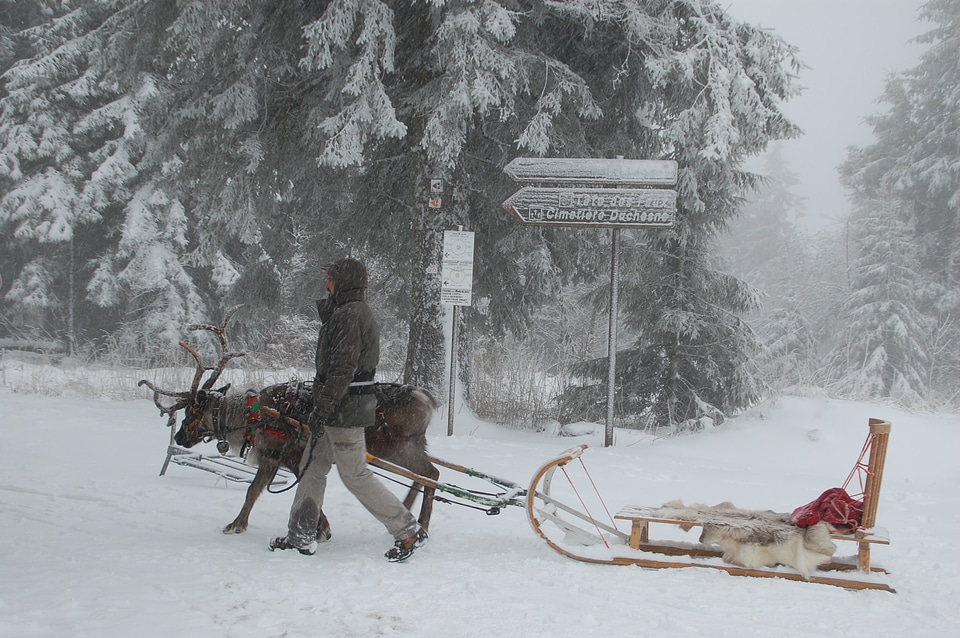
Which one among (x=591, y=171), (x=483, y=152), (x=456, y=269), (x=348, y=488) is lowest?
(x=348, y=488)

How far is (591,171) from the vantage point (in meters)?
8.39

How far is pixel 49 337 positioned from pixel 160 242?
5.35 metres

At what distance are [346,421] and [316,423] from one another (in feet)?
0.63

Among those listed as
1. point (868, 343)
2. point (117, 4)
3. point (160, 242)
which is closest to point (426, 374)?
point (117, 4)

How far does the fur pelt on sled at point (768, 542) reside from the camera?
413 centimetres

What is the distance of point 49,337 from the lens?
71.1 ft

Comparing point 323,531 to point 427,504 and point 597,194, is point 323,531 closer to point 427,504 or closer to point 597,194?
point 427,504

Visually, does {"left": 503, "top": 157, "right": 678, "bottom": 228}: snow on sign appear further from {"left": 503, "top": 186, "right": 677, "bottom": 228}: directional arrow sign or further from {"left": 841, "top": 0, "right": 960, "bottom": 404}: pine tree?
{"left": 841, "top": 0, "right": 960, "bottom": 404}: pine tree

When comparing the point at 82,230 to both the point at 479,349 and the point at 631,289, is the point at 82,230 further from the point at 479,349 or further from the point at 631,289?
the point at 631,289

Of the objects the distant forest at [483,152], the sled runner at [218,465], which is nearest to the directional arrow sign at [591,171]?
the distant forest at [483,152]

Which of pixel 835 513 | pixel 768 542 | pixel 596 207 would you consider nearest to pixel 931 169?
pixel 596 207

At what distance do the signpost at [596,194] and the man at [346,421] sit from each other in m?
4.30

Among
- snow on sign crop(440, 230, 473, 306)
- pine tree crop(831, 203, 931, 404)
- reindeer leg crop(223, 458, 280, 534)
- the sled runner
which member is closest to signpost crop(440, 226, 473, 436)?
snow on sign crop(440, 230, 473, 306)

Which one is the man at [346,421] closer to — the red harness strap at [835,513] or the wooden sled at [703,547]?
the wooden sled at [703,547]
